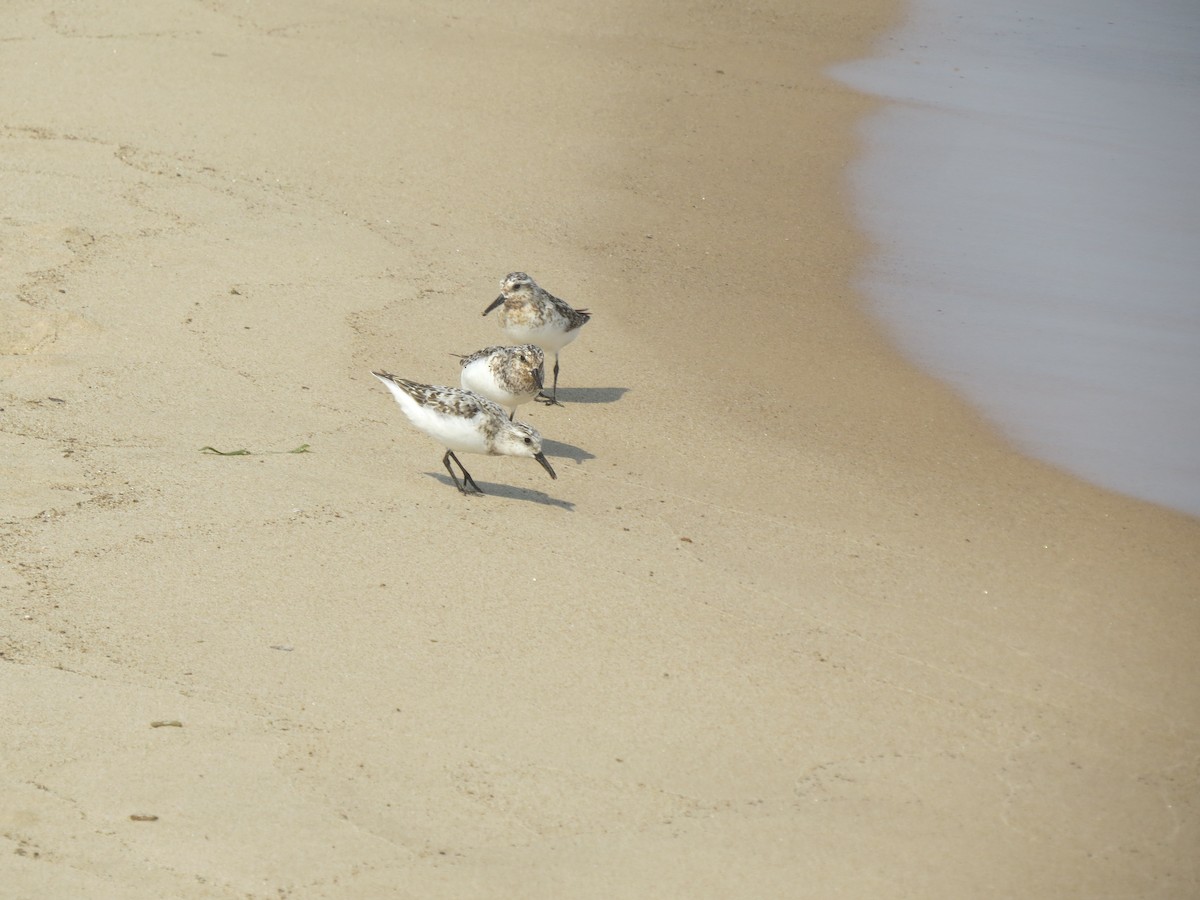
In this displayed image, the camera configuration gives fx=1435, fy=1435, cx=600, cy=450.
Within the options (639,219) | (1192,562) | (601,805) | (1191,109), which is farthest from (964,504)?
(1191,109)

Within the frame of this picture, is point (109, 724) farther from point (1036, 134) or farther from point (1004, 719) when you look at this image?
point (1036, 134)

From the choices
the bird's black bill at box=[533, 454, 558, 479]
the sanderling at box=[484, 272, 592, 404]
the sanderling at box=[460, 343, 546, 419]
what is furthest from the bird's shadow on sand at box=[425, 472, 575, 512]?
the sanderling at box=[484, 272, 592, 404]

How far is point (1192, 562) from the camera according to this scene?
820 centimetres

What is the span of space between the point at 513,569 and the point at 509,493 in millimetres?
1155

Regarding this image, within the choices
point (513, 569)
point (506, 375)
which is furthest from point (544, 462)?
point (513, 569)

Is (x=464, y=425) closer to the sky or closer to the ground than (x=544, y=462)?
closer to the sky

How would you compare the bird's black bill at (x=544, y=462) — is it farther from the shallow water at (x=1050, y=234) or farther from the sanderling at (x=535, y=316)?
the shallow water at (x=1050, y=234)

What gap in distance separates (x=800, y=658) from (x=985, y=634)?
3.58 ft

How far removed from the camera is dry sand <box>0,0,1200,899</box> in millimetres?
5168

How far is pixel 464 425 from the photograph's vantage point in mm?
7707

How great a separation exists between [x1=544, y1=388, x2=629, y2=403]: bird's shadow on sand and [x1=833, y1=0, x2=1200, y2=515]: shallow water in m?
2.56

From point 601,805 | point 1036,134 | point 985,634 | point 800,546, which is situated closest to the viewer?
point 601,805

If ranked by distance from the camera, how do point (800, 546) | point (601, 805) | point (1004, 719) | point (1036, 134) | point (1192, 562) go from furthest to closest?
point (1036, 134), point (1192, 562), point (800, 546), point (1004, 719), point (601, 805)

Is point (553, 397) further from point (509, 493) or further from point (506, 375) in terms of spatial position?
point (509, 493)
